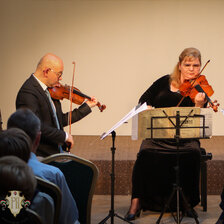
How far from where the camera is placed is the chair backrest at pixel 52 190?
1.86 metres

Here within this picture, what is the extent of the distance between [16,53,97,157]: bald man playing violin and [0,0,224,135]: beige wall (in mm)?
2328

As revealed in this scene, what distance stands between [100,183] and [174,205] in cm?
92

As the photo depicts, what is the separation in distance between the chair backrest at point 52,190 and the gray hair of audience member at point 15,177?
37 centimetres

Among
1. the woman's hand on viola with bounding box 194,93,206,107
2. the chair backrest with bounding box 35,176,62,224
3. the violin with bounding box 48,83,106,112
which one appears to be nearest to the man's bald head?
the violin with bounding box 48,83,106,112

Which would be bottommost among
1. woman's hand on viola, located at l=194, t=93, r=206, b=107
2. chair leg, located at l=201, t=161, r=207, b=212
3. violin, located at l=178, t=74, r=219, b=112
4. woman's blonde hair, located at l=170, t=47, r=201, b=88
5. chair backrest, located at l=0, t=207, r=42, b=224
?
chair leg, located at l=201, t=161, r=207, b=212

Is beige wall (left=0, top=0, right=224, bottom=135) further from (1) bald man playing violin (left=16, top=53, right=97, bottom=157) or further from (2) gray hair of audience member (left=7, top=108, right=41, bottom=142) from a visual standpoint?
(2) gray hair of audience member (left=7, top=108, right=41, bottom=142)

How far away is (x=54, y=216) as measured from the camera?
1903mm

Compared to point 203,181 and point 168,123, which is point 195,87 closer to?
point 168,123

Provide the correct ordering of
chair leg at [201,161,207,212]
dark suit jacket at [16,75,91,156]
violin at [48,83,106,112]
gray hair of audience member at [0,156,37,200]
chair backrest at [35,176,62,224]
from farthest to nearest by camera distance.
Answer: chair leg at [201,161,207,212] < violin at [48,83,106,112] < dark suit jacket at [16,75,91,156] < chair backrest at [35,176,62,224] < gray hair of audience member at [0,156,37,200]

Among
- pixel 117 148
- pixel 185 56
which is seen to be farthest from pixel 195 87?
pixel 117 148

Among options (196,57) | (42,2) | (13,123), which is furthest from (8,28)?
(13,123)

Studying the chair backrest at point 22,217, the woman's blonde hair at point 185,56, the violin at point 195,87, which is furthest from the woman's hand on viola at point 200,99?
the chair backrest at point 22,217

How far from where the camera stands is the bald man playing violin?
344 centimetres

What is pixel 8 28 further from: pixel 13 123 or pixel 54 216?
pixel 54 216
